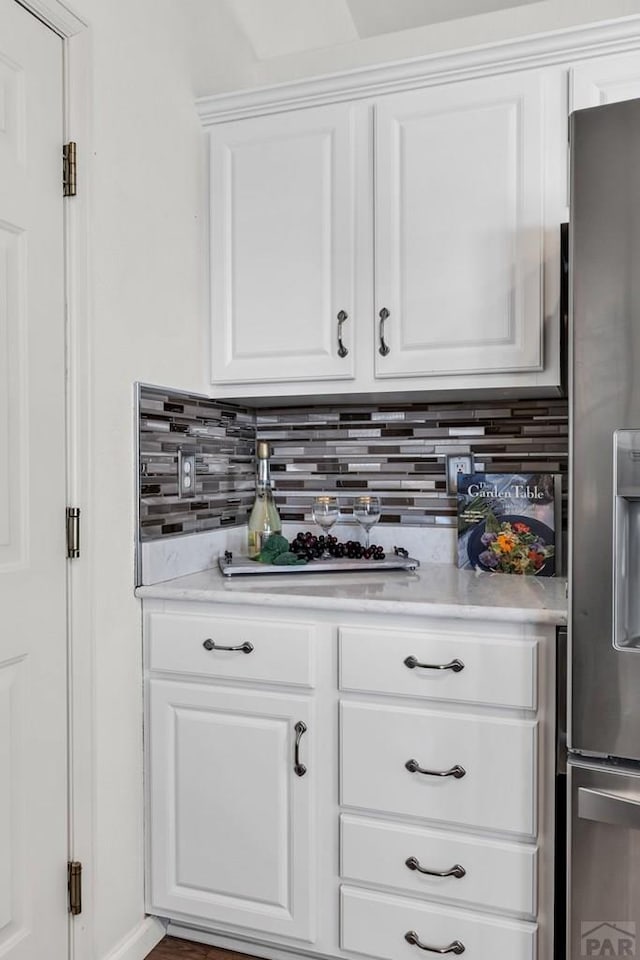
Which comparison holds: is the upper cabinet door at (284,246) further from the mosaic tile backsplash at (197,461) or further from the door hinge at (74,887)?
the door hinge at (74,887)

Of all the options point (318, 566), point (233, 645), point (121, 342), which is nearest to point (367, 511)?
point (318, 566)

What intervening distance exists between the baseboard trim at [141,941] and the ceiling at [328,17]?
2.56 meters

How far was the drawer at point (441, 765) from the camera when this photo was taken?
1482mm

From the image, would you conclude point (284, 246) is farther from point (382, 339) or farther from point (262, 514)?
point (262, 514)

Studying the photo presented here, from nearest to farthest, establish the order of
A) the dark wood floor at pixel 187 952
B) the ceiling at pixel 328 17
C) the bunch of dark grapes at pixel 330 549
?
1. the dark wood floor at pixel 187 952
2. the bunch of dark grapes at pixel 330 549
3. the ceiling at pixel 328 17

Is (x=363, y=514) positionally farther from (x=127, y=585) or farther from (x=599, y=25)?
(x=599, y=25)

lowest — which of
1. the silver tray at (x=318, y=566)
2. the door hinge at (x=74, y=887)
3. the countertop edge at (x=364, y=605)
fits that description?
the door hinge at (x=74, y=887)

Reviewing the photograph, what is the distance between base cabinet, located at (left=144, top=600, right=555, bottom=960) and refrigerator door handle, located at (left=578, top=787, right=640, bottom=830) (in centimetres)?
16

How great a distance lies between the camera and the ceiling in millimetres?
2312

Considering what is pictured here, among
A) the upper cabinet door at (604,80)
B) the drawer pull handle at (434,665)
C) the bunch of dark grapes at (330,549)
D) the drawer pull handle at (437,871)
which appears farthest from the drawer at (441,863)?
the upper cabinet door at (604,80)

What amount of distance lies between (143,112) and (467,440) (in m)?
1.27

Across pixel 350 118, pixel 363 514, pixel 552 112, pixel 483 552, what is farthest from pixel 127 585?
pixel 552 112

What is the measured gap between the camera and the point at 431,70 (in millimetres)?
1800

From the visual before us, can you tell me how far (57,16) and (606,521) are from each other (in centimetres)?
150
